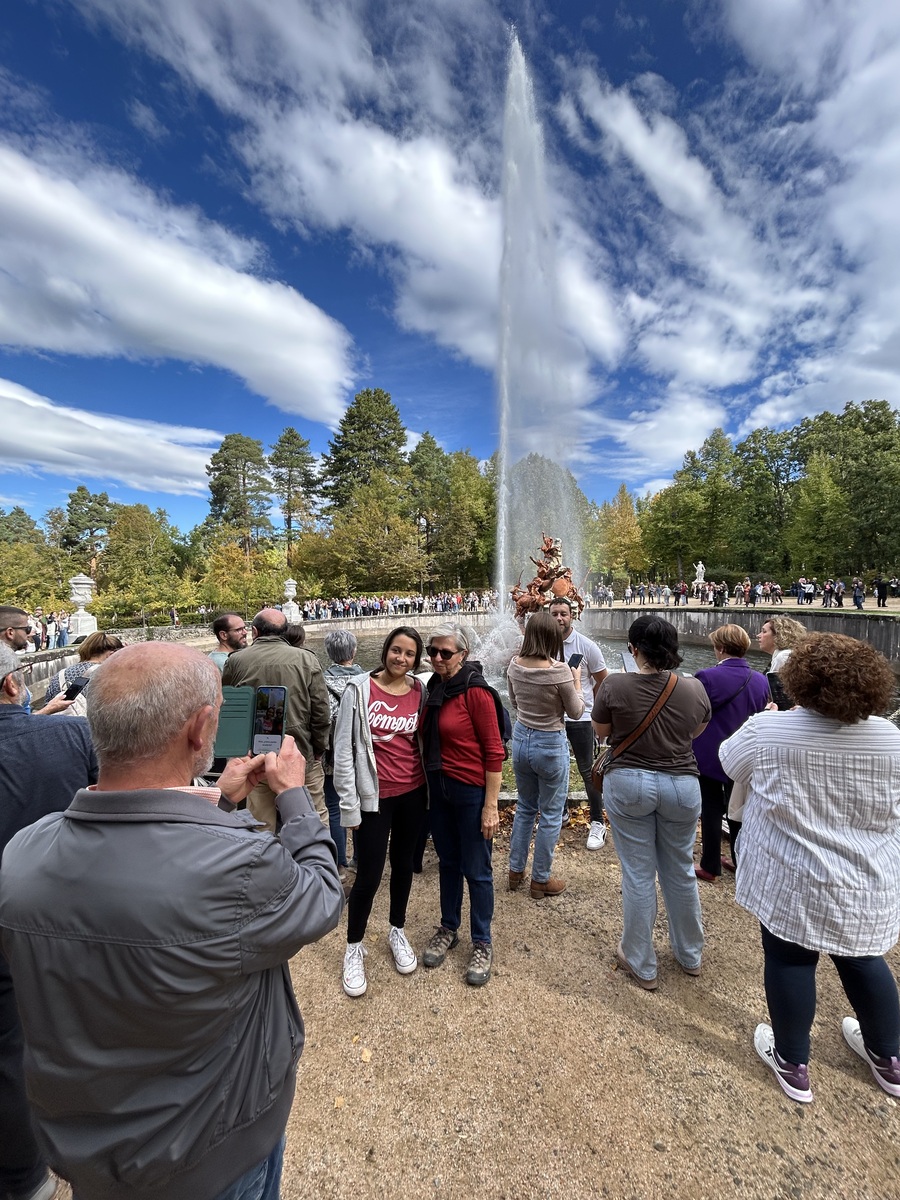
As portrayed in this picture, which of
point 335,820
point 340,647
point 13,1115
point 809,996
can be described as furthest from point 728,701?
point 13,1115

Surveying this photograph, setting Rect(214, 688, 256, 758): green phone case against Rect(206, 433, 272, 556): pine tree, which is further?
Rect(206, 433, 272, 556): pine tree

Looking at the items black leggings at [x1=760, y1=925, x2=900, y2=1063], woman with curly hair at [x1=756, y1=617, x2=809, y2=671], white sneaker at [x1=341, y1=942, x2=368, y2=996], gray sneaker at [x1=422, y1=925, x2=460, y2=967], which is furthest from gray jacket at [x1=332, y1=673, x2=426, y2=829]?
woman with curly hair at [x1=756, y1=617, x2=809, y2=671]

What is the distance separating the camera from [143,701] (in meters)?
1.20

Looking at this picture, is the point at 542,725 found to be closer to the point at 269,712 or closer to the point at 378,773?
the point at 378,773

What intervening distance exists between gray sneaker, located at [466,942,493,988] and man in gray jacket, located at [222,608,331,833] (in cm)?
147

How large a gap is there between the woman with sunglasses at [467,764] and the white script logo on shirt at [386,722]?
0.12m

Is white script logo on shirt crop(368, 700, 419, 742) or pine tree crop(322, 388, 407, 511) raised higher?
pine tree crop(322, 388, 407, 511)

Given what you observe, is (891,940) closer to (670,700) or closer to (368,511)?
(670,700)

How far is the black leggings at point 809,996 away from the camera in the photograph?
228 cm

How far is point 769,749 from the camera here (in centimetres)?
230

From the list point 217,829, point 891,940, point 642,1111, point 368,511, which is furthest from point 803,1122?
point 368,511

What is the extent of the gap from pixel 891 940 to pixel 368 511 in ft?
141

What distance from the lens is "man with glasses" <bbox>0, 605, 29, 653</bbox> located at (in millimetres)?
3207

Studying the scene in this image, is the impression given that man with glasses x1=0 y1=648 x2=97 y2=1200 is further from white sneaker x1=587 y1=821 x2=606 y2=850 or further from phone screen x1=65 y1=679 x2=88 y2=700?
white sneaker x1=587 y1=821 x2=606 y2=850
